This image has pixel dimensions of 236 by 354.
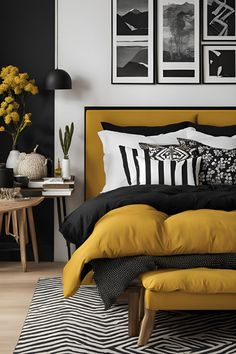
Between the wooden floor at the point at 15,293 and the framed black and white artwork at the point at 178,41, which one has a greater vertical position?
the framed black and white artwork at the point at 178,41

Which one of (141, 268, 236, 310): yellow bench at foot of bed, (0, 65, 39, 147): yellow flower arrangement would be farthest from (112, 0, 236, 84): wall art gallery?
(141, 268, 236, 310): yellow bench at foot of bed

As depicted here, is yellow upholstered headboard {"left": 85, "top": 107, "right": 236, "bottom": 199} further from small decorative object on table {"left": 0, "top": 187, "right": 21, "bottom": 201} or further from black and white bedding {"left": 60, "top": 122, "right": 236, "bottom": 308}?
small decorative object on table {"left": 0, "top": 187, "right": 21, "bottom": 201}

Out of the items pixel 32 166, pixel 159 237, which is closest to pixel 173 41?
pixel 32 166

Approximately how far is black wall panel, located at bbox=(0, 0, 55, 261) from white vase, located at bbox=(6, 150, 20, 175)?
9.5 inches

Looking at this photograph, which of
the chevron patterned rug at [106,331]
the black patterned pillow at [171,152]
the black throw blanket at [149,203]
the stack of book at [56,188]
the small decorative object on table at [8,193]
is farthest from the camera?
the stack of book at [56,188]

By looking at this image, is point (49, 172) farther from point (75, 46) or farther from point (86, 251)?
point (86, 251)

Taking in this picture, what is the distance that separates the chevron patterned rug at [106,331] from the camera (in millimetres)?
3559

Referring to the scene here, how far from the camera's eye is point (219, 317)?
413 cm

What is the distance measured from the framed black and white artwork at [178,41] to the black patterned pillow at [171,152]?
2.70ft

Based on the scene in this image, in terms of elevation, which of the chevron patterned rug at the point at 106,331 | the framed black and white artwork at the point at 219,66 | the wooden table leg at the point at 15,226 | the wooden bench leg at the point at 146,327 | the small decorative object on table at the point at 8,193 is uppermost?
the framed black and white artwork at the point at 219,66

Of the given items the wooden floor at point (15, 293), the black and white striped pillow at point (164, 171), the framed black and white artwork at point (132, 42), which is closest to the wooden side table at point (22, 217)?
the wooden floor at point (15, 293)

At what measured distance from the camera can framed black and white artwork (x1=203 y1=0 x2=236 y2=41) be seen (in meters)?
5.92

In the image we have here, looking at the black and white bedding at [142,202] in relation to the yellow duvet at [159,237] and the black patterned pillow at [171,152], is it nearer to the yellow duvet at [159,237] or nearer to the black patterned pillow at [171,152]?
the yellow duvet at [159,237]

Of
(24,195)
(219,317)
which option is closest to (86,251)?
(219,317)
